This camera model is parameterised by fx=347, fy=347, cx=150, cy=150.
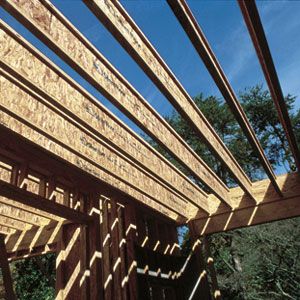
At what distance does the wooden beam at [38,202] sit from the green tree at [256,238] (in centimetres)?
653

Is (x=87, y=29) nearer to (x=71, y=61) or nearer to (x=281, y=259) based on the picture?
(x=71, y=61)

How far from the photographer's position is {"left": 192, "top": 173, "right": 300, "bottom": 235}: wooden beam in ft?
20.7

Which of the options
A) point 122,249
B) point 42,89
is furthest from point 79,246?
point 42,89

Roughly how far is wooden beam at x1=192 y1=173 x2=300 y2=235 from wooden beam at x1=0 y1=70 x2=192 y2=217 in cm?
141

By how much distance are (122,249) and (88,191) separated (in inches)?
45.4

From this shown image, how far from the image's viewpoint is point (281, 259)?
40.5 feet

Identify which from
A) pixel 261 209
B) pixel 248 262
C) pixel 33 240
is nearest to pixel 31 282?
pixel 33 240

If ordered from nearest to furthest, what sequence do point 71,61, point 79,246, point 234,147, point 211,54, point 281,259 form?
1. point 71,61
2. point 211,54
3. point 79,246
4. point 281,259
5. point 234,147

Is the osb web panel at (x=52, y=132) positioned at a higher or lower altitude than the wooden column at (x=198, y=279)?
higher

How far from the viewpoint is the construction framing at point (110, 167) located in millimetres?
2803

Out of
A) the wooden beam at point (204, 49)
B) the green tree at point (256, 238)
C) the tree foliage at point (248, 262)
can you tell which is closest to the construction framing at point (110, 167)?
the wooden beam at point (204, 49)

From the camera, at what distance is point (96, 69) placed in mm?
3100

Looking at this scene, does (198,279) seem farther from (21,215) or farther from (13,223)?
(13,223)

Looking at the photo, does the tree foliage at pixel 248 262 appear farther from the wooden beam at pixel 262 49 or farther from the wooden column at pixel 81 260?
the wooden beam at pixel 262 49
